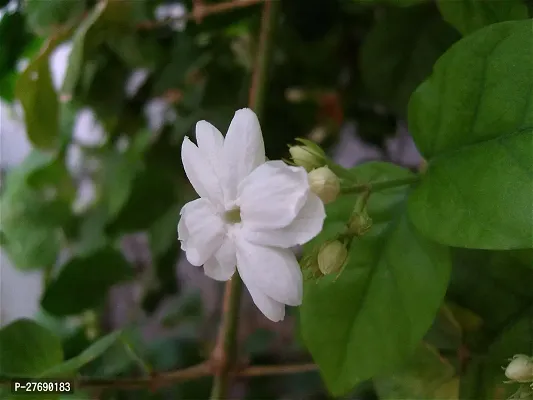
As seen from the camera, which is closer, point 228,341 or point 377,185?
point 377,185

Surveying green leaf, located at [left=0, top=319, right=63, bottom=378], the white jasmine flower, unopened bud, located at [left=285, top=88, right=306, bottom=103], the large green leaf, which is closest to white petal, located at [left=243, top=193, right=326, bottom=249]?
the white jasmine flower

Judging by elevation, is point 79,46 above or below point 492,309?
above

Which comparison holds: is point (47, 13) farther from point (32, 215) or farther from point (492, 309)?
point (492, 309)

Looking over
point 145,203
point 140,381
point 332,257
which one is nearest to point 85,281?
point 145,203

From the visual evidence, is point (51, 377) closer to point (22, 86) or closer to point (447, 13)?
point (22, 86)

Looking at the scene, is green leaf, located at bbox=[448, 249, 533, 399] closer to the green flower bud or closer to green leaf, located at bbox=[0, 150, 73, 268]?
the green flower bud

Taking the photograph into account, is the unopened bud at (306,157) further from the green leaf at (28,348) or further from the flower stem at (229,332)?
the green leaf at (28,348)

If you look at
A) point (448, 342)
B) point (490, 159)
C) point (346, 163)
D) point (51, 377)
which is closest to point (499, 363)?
point (448, 342)
